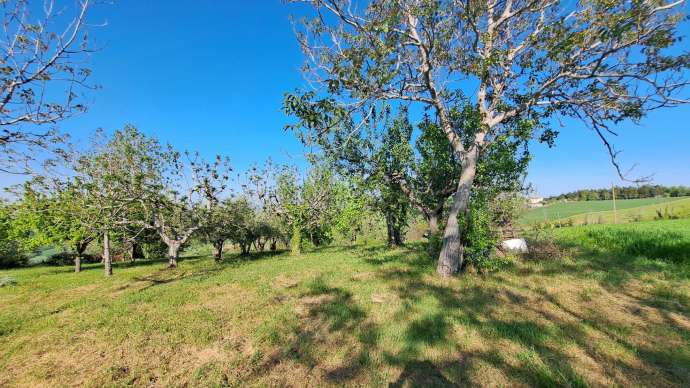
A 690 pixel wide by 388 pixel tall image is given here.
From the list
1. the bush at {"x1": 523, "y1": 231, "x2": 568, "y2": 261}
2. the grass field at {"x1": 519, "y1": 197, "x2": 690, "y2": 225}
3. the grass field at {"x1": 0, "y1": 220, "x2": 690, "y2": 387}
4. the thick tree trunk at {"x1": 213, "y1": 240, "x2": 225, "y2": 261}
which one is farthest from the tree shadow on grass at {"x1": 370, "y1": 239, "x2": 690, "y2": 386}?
the grass field at {"x1": 519, "y1": 197, "x2": 690, "y2": 225}

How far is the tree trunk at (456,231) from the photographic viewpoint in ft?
31.4

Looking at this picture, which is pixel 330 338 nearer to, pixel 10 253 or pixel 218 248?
pixel 218 248

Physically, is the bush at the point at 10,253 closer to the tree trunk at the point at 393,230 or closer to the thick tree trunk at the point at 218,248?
the thick tree trunk at the point at 218,248

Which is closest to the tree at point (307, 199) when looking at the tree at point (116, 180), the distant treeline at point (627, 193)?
the tree at point (116, 180)

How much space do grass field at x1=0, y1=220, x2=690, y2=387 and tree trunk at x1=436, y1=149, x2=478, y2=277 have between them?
1.78 feet

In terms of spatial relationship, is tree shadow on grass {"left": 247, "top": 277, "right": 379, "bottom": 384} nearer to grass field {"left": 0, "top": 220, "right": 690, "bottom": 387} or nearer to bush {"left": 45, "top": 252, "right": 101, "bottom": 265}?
grass field {"left": 0, "top": 220, "right": 690, "bottom": 387}

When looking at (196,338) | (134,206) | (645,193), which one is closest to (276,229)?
(134,206)

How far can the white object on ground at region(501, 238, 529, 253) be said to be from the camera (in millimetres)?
12433

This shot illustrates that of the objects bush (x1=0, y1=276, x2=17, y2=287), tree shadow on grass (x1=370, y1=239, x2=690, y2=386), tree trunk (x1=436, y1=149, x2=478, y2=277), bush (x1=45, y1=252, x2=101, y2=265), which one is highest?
tree trunk (x1=436, y1=149, x2=478, y2=277)

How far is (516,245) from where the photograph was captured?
12.6 meters

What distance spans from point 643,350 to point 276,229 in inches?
1011

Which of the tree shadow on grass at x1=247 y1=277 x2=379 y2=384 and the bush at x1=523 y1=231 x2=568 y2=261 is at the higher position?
the bush at x1=523 y1=231 x2=568 y2=261

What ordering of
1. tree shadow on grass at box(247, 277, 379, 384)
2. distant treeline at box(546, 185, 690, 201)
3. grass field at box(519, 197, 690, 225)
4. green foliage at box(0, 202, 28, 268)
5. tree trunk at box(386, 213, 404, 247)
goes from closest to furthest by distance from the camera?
tree shadow on grass at box(247, 277, 379, 384)
tree trunk at box(386, 213, 404, 247)
green foliage at box(0, 202, 28, 268)
grass field at box(519, 197, 690, 225)
distant treeline at box(546, 185, 690, 201)

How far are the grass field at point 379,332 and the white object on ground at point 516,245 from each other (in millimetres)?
1829
